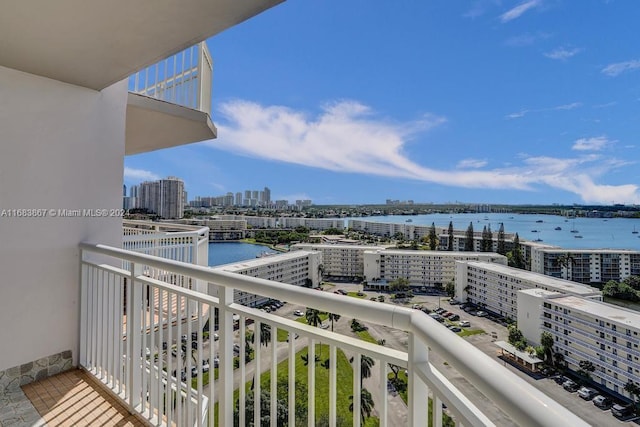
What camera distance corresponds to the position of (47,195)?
2.36 m

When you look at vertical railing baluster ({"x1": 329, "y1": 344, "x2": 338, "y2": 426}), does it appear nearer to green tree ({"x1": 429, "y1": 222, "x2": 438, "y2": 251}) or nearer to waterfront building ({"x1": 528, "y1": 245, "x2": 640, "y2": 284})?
waterfront building ({"x1": 528, "y1": 245, "x2": 640, "y2": 284})

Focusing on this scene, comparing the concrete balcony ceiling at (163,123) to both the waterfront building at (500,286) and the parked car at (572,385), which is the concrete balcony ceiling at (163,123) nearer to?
the parked car at (572,385)

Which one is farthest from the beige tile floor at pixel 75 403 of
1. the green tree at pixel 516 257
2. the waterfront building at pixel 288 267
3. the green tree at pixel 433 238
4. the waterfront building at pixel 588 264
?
the green tree at pixel 433 238

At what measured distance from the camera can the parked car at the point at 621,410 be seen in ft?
8.93

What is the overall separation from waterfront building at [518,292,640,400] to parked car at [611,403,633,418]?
169 millimetres

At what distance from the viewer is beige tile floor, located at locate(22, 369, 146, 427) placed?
6.22ft

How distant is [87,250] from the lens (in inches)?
95.9

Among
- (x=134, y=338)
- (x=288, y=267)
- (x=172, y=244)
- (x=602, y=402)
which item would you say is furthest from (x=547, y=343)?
(x=172, y=244)

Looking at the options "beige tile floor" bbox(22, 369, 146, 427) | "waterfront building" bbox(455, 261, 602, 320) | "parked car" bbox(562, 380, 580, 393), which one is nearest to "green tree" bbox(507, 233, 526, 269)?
"waterfront building" bbox(455, 261, 602, 320)

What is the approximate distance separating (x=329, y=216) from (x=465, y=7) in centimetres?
1178

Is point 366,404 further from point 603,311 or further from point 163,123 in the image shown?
point 603,311

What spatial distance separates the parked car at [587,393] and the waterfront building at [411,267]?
7324mm

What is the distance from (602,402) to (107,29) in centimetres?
478

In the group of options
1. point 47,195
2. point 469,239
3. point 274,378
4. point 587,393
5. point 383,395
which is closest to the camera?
point 383,395
